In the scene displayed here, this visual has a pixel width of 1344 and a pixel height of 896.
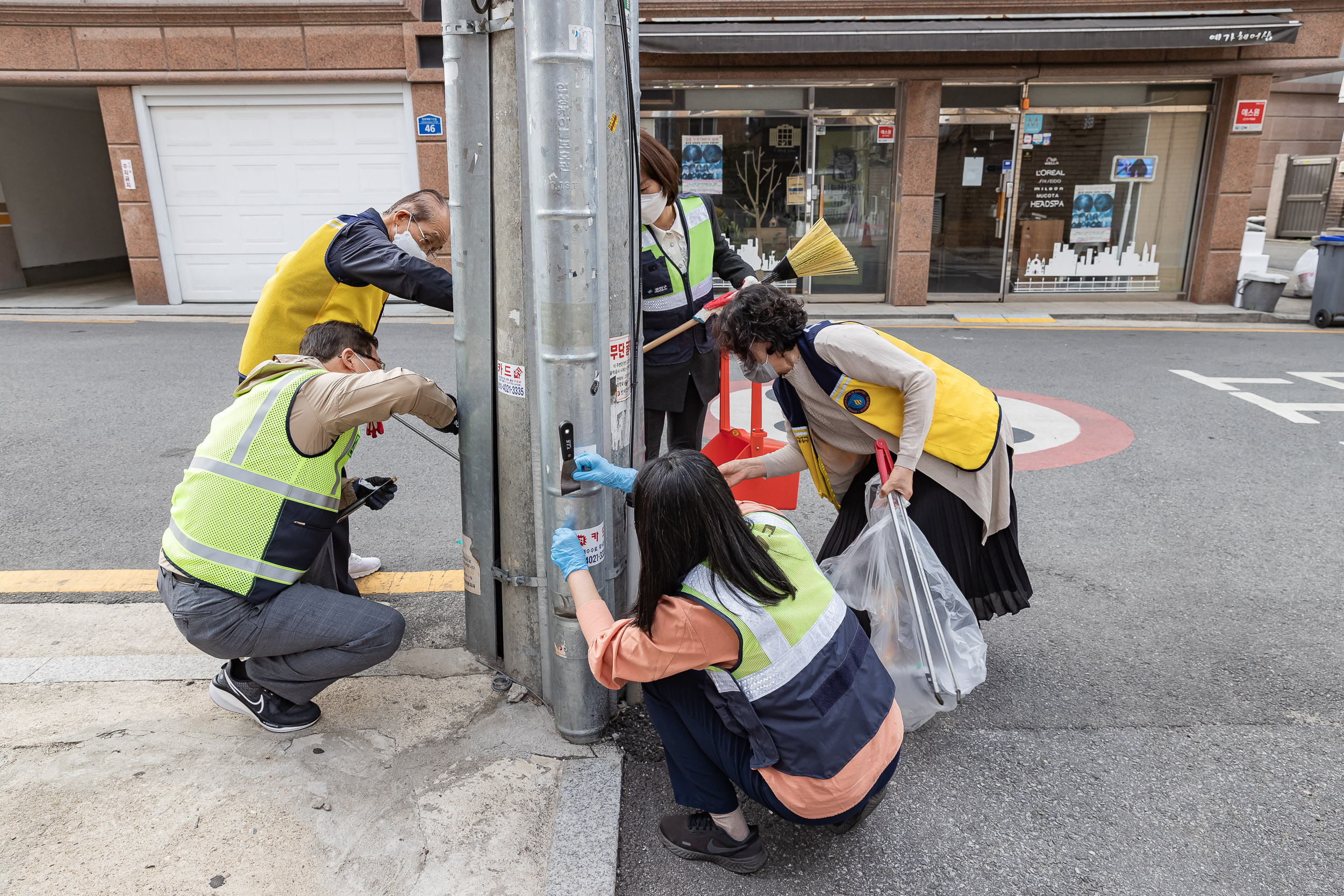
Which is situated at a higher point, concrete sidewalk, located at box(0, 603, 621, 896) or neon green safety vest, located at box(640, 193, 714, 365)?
neon green safety vest, located at box(640, 193, 714, 365)

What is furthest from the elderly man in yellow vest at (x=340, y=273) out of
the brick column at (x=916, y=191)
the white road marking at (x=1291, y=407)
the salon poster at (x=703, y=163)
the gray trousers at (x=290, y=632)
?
the brick column at (x=916, y=191)

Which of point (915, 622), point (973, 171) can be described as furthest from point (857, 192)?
point (915, 622)

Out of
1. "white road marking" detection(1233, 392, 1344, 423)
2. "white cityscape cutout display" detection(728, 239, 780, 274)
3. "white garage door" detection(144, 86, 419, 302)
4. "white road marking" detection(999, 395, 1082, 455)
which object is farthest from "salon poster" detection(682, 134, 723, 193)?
"white road marking" detection(1233, 392, 1344, 423)

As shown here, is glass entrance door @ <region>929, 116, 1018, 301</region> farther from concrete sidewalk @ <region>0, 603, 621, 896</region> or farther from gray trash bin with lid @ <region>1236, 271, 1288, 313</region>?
→ concrete sidewalk @ <region>0, 603, 621, 896</region>

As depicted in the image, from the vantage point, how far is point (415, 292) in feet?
9.08

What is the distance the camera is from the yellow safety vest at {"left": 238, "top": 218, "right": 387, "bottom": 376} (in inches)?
122

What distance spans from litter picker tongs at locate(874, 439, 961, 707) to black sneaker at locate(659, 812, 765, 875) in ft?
2.17

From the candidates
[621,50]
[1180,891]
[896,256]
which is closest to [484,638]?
[621,50]

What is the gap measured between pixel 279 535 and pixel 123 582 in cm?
178

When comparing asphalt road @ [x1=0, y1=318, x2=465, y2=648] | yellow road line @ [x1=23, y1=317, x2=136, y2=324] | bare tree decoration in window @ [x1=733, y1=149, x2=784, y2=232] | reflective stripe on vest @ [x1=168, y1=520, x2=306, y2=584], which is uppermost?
bare tree decoration in window @ [x1=733, y1=149, x2=784, y2=232]

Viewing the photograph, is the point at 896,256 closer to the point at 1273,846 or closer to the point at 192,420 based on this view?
the point at 192,420

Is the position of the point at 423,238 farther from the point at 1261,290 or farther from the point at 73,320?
the point at 1261,290

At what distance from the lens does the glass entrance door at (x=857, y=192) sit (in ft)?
35.8

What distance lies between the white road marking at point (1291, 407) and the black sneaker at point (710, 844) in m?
5.66
